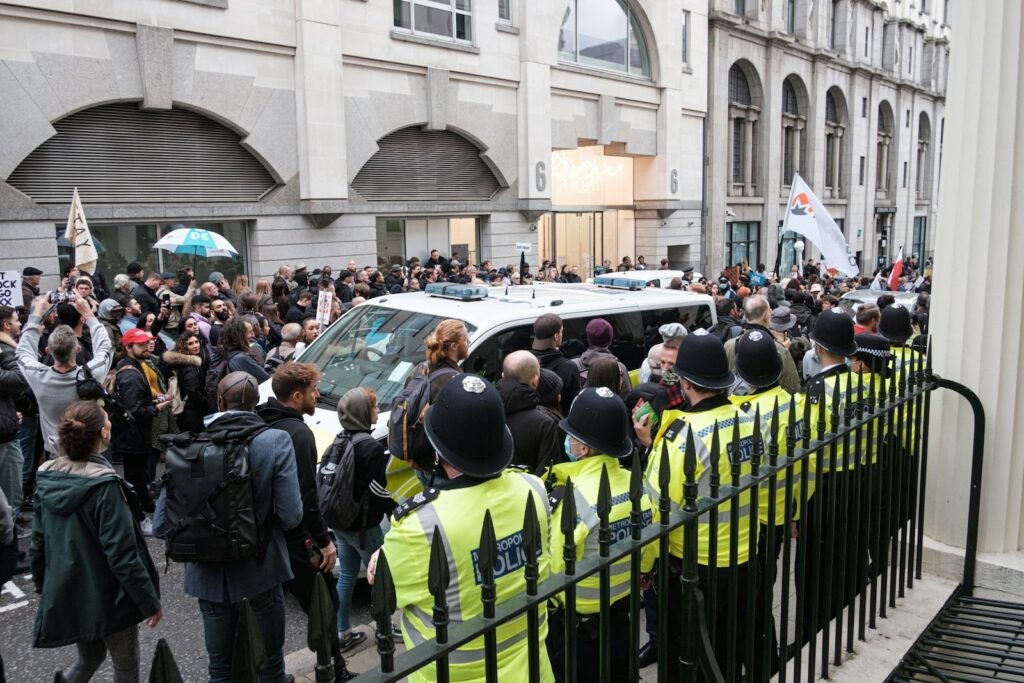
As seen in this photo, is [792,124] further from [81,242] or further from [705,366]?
[705,366]

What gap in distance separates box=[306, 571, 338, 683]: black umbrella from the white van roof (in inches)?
204

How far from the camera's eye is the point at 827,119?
39688 mm

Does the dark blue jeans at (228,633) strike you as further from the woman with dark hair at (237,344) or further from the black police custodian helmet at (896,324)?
the black police custodian helmet at (896,324)

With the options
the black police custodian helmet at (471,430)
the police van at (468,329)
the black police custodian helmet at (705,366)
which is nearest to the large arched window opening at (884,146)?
the police van at (468,329)

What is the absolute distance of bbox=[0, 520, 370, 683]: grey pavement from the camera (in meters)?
5.04

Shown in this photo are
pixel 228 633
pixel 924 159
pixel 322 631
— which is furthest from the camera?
pixel 924 159

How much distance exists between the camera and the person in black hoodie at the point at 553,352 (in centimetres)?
659

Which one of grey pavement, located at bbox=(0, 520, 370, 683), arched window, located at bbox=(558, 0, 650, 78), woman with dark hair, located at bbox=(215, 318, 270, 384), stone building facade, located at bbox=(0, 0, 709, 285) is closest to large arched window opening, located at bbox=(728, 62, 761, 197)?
stone building facade, located at bbox=(0, 0, 709, 285)

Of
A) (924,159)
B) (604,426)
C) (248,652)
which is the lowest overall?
(604,426)

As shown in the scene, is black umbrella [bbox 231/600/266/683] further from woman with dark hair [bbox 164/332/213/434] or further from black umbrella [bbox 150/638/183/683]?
woman with dark hair [bbox 164/332/213/434]

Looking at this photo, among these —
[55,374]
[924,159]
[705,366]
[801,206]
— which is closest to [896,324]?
[705,366]

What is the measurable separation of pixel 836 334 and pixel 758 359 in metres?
Answer: 0.91

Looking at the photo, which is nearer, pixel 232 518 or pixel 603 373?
pixel 232 518

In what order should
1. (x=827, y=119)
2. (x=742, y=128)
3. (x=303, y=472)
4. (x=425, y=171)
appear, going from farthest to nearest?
(x=827, y=119)
(x=742, y=128)
(x=425, y=171)
(x=303, y=472)
